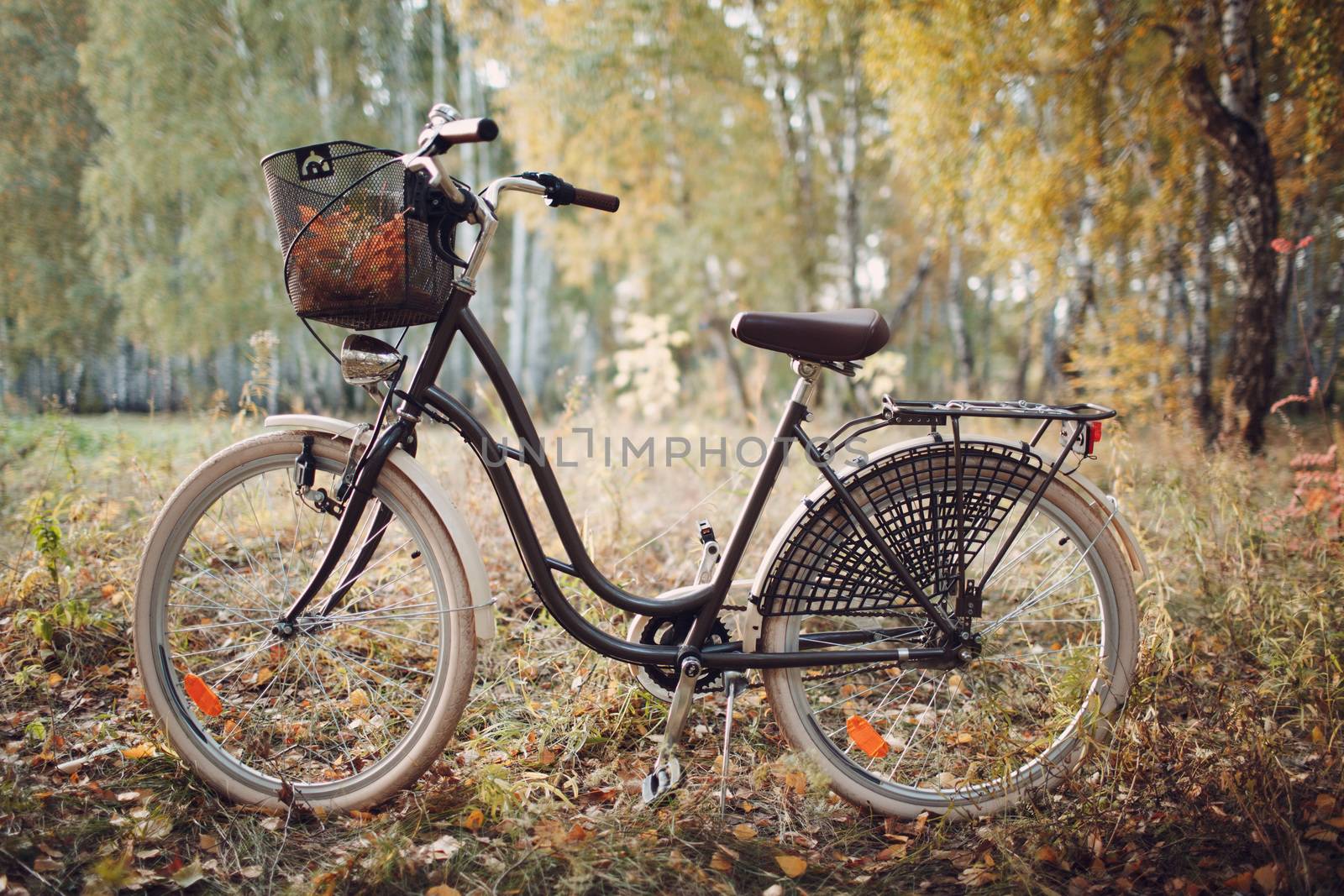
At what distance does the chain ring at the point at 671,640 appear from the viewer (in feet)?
6.19

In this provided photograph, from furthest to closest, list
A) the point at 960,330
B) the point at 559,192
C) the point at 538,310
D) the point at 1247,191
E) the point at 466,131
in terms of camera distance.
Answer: the point at 538,310 → the point at 960,330 → the point at 1247,191 → the point at 559,192 → the point at 466,131

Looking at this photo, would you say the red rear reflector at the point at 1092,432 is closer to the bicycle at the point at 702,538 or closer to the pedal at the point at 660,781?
the bicycle at the point at 702,538

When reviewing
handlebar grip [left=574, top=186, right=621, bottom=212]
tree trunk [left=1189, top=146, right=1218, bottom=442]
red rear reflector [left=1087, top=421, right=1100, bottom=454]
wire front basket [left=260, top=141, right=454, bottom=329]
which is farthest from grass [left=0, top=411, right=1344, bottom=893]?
tree trunk [left=1189, top=146, right=1218, bottom=442]

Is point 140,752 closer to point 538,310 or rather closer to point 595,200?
point 595,200

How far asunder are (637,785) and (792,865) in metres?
0.49

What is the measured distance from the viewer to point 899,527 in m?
1.81

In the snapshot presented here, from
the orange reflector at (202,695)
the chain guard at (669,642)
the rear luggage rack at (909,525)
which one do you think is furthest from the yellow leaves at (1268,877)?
the orange reflector at (202,695)

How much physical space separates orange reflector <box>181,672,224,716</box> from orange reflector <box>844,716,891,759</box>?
5.28 feet

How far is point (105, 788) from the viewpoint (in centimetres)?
181

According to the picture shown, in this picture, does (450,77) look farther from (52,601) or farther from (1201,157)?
(52,601)

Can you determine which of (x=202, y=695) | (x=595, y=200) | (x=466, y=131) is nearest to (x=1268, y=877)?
(x=595, y=200)

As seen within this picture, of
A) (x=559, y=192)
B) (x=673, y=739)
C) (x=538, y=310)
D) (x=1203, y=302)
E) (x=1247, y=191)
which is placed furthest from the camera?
(x=538, y=310)

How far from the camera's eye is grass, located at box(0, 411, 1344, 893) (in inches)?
63.0

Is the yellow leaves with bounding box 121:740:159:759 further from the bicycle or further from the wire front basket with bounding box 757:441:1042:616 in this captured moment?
the wire front basket with bounding box 757:441:1042:616
